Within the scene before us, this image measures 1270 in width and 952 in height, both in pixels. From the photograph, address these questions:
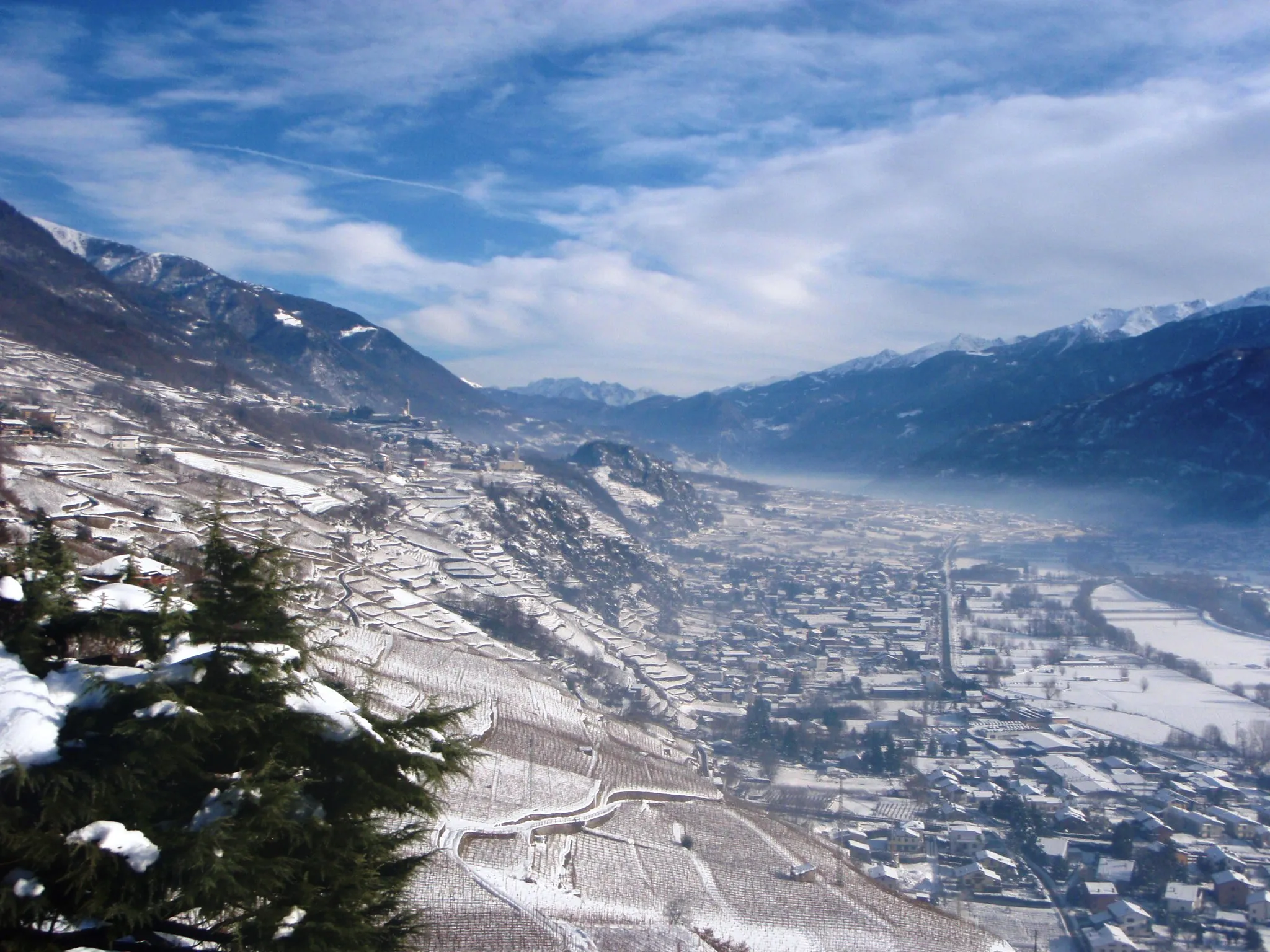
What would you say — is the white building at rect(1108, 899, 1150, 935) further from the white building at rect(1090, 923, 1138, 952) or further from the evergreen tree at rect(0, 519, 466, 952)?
the evergreen tree at rect(0, 519, 466, 952)

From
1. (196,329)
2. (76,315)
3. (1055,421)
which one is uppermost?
(196,329)

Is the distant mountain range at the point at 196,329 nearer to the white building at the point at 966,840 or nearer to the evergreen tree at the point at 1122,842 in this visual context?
the white building at the point at 966,840

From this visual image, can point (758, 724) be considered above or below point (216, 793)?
below

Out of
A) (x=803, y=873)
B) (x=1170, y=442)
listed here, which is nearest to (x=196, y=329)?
(x=803, y=873)

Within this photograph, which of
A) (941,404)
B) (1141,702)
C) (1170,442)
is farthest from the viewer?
(941,404)

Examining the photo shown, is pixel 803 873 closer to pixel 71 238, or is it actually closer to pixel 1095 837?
pixel 1095 837

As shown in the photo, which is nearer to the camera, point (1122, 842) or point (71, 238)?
point (1122, 842)
